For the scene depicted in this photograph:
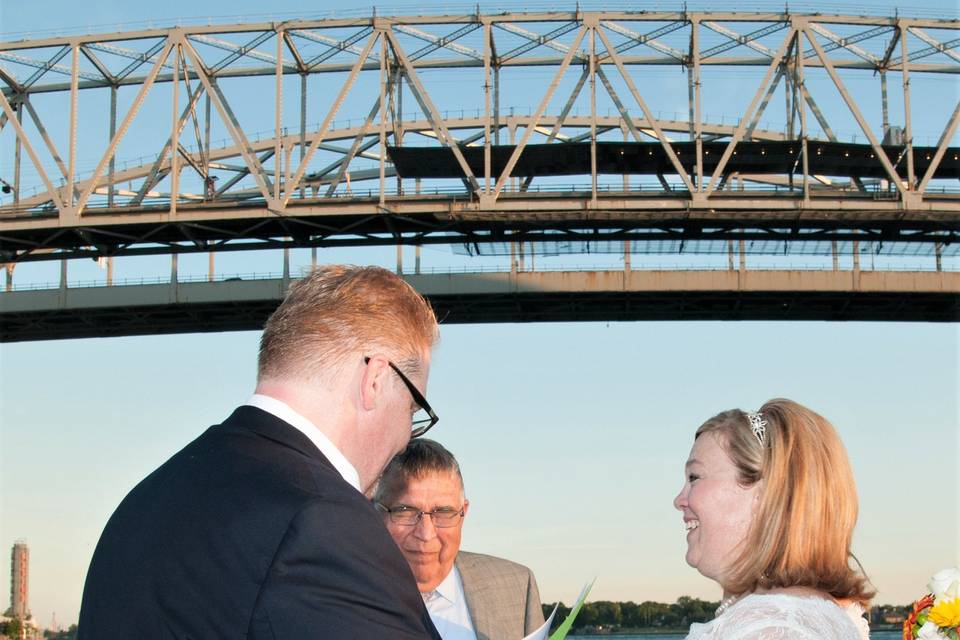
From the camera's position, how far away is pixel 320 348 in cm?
319

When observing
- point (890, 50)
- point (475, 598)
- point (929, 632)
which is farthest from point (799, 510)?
point (890, 50)

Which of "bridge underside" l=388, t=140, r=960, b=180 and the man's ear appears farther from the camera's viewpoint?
"bridge underside" l=388, t=140, r=960, b=180

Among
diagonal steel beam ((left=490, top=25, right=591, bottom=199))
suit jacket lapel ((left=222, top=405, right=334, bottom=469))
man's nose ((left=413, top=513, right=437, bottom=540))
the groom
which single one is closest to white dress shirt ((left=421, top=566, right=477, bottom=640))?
man's nose ((left=413, top=513, right=437, bottom=540))

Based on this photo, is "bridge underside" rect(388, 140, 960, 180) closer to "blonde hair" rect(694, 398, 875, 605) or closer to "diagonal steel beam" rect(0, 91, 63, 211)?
"diagonal steel beam" rect(0, 91, 63, 211)

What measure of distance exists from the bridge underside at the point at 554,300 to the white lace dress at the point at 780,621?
28914 mm

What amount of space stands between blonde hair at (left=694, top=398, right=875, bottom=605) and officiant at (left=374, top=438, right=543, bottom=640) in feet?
7.17

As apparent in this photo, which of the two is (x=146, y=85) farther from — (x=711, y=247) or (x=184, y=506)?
(x=184, y=506)

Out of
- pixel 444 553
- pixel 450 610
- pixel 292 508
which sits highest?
pixel 292 508

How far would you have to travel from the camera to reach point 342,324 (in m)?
3.20

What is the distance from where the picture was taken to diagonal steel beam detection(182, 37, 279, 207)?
32.7 m

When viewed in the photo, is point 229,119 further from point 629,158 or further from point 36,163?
point 629,158

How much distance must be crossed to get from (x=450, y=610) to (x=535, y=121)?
27.3m

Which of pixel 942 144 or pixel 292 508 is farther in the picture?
pixel 942 144

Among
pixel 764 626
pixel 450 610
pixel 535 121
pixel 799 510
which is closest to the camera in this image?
pixel 764 626
